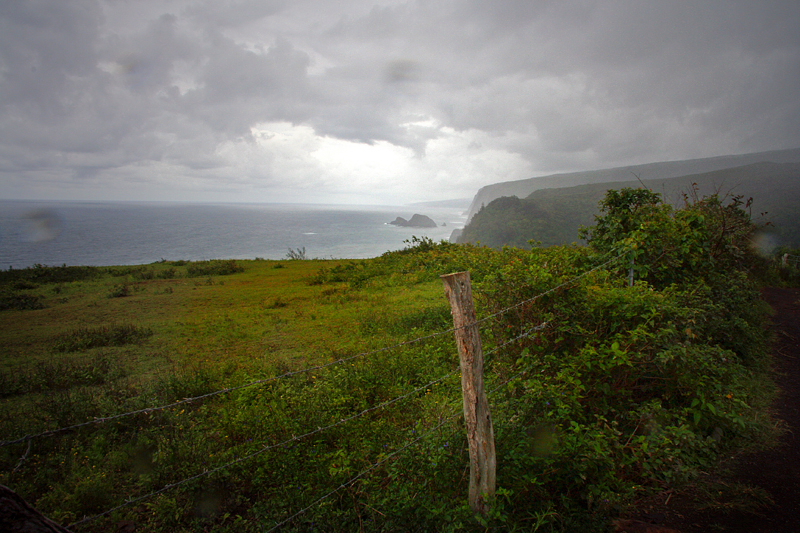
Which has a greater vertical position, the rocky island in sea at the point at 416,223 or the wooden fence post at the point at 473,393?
the rocky island in sea at the point at 416,223

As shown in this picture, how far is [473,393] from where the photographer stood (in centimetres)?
350

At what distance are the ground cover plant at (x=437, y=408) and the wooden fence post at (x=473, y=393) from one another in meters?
0.20

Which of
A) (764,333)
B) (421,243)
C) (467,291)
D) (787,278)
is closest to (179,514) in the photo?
(467,291)

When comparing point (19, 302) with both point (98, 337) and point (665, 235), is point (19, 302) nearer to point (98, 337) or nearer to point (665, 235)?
point (98, 337)

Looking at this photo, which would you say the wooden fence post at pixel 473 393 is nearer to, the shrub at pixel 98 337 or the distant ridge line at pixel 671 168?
the shrub at pixel 98 337

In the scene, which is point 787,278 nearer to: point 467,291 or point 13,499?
point 467,291

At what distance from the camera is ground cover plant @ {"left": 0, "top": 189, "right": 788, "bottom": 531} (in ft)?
13.3

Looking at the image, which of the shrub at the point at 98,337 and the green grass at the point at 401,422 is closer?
the green grass at the point at 401,422

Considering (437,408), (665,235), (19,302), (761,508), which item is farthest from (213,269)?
(761,508)

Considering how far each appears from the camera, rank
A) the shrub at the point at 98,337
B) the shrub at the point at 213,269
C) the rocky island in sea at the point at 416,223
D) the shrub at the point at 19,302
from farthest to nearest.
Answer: the rocky island in sea at the point at 416,223 → the shrub at the point at 213,269 → the shrub at the point at 19,302 → the shrub at the point at 98,337

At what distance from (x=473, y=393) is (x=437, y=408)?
2.26 metres

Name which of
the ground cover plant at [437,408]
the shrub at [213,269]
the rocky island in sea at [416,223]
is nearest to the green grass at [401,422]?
the ground cover plant at [437,408]

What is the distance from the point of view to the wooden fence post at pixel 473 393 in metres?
3.46

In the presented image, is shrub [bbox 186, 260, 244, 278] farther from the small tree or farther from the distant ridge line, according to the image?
the distant ridge line
